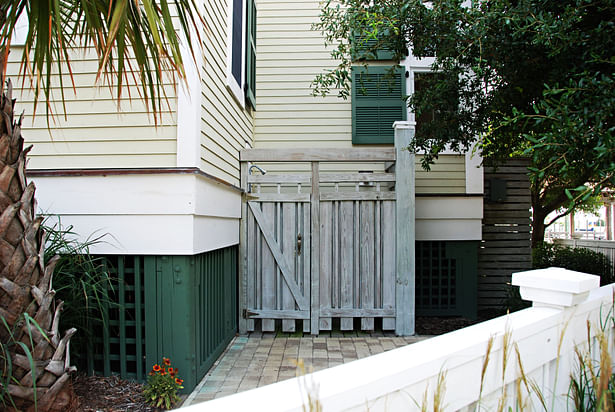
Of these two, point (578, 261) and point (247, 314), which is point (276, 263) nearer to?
point (247, 314)

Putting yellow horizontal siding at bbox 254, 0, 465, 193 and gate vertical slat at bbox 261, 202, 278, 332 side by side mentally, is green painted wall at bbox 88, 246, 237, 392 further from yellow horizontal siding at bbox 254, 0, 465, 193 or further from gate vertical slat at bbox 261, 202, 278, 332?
yellow horizontal siding at bbox 254, 0, 465, 193

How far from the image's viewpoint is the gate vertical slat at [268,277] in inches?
200

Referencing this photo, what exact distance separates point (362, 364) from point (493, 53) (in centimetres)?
349

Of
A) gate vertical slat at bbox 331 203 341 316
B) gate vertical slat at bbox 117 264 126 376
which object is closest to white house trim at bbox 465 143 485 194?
gate vertical slat at bbox 331 203 341 316

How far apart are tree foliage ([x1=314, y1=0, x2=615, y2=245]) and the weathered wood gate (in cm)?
91

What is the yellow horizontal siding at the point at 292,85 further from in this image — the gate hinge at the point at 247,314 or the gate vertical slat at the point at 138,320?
the gate vertical slat at the point at 138,320

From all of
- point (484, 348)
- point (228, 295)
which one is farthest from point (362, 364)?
point (228, 295)

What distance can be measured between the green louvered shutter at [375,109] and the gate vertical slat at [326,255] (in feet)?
5.12

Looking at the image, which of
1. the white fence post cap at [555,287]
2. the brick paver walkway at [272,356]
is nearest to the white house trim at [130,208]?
the brick paver walkway at [272,356]

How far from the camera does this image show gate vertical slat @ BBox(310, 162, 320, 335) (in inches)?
199

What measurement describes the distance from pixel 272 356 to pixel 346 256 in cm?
146

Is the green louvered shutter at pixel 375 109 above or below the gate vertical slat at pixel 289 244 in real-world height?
Answer: above

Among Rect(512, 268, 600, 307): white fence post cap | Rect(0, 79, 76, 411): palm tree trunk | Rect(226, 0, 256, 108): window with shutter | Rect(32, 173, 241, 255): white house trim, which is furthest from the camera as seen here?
Rect(226, 0, 256, 108): window with shutter

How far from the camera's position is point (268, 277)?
510 cm
